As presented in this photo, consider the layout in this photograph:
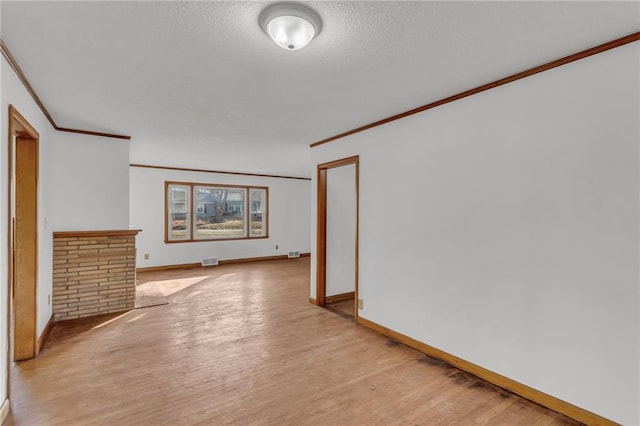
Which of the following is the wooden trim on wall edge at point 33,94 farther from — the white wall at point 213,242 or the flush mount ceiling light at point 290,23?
the white wall at point 213,242

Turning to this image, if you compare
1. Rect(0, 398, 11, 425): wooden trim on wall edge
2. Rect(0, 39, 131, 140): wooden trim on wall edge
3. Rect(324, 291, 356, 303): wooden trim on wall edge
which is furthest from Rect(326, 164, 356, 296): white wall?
Rect(0, 398, 11, 425): wooden trim on wall edge

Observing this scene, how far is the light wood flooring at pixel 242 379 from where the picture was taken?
2.06m

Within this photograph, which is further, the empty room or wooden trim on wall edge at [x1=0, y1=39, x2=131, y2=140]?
wooden trim on wall edge at [x1=0, y1=39, x2=131, y2=140]

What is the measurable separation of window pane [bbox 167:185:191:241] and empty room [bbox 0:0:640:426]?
2935 mm

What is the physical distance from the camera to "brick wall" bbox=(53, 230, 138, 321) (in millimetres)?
3725

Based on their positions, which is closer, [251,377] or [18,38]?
[18,38]

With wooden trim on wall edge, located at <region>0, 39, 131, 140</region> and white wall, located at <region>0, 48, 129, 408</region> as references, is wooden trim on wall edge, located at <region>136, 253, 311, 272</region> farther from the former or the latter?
wooden trim on wall edge, located at <region>0, 39, 131, 140</region>

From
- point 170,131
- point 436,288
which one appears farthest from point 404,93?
point 170,131

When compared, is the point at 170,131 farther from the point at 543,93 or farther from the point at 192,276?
the point at 543,93

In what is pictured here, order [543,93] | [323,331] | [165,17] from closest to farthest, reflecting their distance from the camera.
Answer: [165,17] → [543,93] → [323,331]

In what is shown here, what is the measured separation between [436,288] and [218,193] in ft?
20.0

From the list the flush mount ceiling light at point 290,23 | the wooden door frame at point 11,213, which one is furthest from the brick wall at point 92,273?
the flush mount ceiling light at point 290,23

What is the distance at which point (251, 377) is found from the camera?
8.29 ft

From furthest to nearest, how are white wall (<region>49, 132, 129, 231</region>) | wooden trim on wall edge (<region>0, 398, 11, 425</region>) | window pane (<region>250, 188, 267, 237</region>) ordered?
1. window pane (<region>250, 188, 267, 237</region>)
2. white wall (<region>49, 132, 129, 231</region>)
3. wooden trim on wall edge (<region>0, 398, 11, 425</region>)
